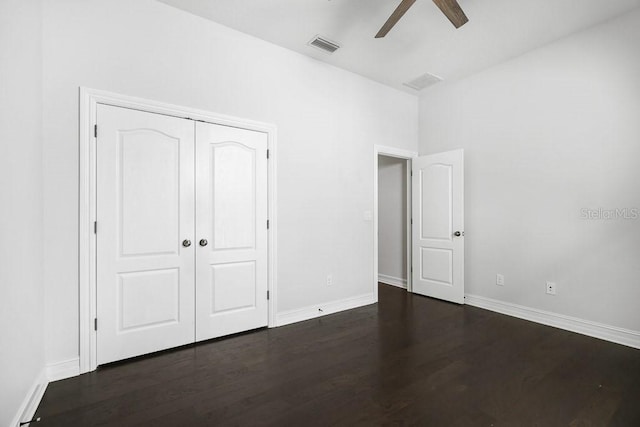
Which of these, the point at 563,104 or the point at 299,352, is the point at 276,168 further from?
the point at 563,104

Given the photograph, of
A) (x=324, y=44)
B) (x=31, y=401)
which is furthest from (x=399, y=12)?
(x=31, y=401)

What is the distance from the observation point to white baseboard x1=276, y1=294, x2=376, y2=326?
3.36 m

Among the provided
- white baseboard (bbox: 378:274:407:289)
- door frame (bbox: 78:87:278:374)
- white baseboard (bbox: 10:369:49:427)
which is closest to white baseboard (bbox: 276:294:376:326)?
white baseboard (bbox: 378:274:407:289)

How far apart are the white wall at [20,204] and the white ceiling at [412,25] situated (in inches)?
49.5

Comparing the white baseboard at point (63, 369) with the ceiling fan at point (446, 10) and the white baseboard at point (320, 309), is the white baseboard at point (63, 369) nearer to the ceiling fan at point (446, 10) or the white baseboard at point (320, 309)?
the white baseboard at point (320, 309)

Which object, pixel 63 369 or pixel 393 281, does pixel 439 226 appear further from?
pixel 63 369

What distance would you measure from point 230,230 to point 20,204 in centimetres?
152

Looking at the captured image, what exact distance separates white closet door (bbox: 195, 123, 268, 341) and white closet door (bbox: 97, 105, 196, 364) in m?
0.11

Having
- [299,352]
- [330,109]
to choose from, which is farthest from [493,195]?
[299,352]

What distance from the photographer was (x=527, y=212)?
11.8ft

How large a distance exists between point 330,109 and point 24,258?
3120 millimetres

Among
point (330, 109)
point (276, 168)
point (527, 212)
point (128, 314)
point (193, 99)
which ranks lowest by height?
point (128, 314)

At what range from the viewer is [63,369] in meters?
2.26

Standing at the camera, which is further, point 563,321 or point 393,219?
point 393,219
